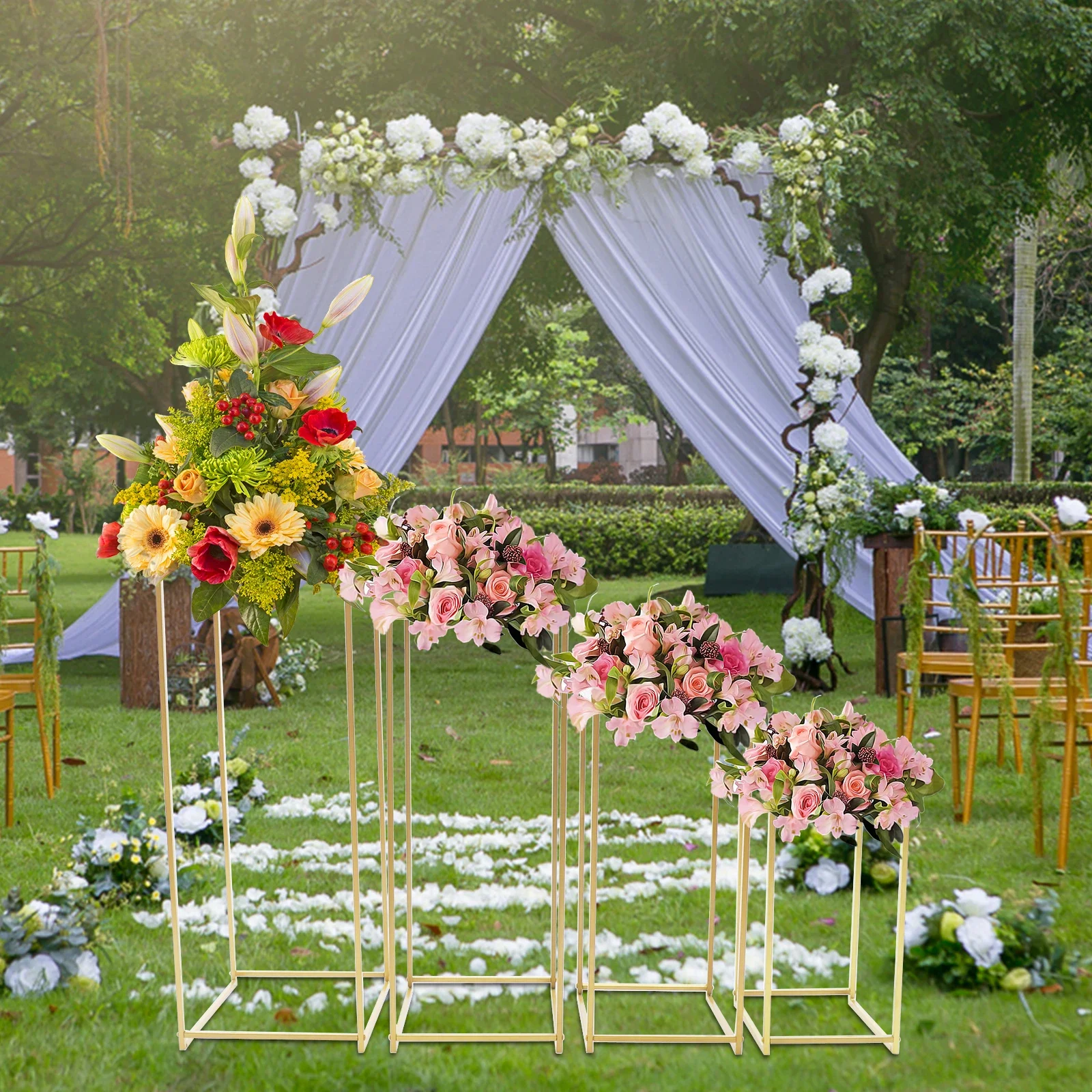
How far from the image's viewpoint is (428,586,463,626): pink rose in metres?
2.11

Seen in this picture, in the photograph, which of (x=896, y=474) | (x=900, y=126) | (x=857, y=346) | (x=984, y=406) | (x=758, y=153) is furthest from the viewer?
(x=984, y=406)

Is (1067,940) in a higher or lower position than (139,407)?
lower

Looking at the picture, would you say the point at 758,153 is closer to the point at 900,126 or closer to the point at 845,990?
the point at 900,126

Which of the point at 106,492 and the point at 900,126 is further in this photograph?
the point at 106,492

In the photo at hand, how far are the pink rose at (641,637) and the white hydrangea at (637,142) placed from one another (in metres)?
4.68

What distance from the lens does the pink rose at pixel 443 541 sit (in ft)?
6.99

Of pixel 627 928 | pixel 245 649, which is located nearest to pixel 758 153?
pixel 245 649

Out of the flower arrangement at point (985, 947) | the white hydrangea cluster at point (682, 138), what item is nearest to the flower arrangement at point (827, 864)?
the flower arrangement at point (985, 947)

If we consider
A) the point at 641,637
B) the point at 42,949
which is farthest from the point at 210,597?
the point at 42,949

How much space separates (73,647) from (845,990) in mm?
5678

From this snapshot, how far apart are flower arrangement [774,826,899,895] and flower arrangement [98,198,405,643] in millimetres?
1889

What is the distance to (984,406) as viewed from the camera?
1928 centimetres

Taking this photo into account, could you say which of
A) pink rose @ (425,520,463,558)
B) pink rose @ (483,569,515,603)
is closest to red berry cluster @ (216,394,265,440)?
pink rose @ (425,520,463,558)

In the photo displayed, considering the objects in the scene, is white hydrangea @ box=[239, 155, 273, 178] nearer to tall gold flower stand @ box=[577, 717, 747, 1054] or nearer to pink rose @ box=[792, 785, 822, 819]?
tall gold flower stand @ box=[577, 717, 747, 1054]
